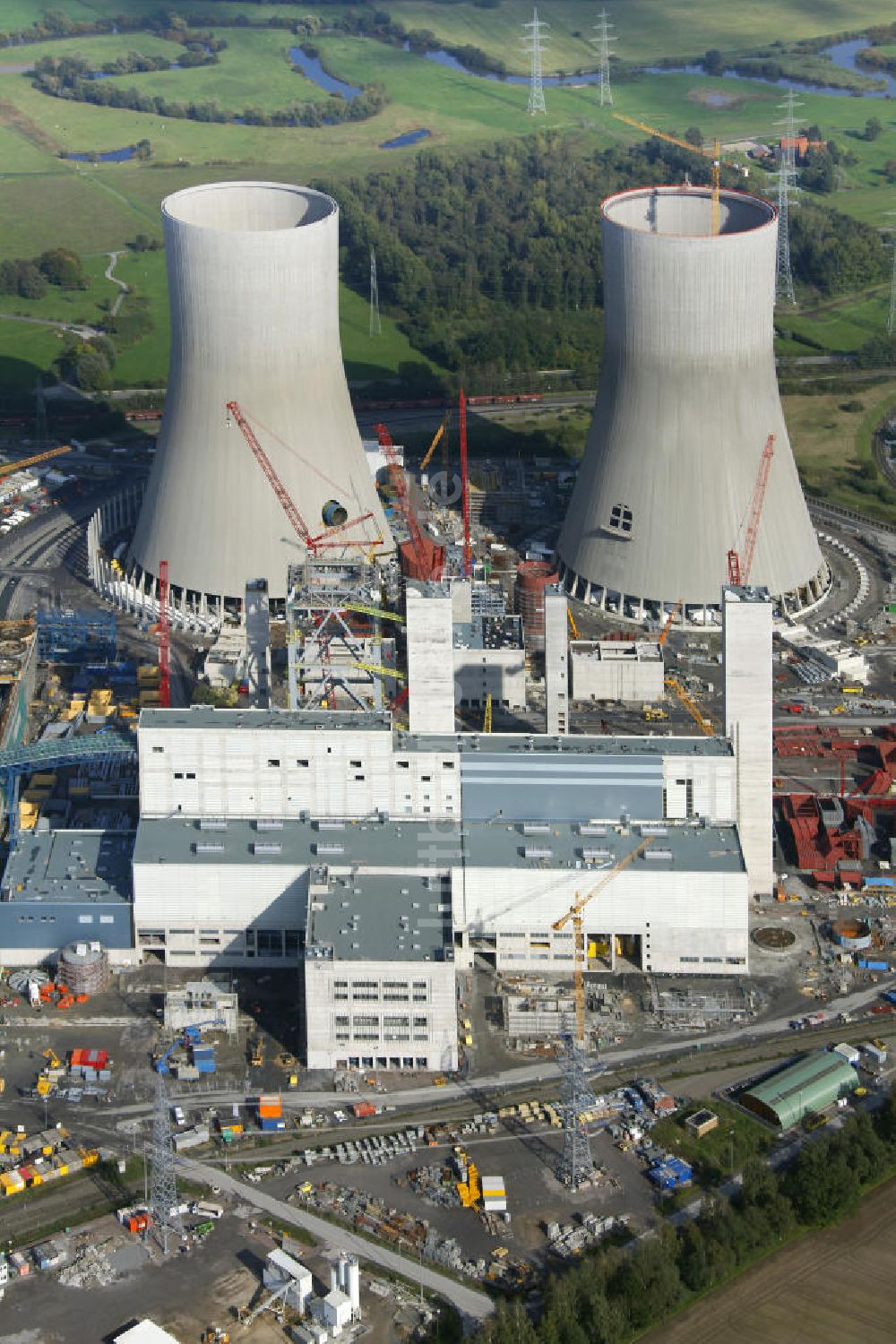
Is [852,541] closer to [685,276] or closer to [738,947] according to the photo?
[685,276]

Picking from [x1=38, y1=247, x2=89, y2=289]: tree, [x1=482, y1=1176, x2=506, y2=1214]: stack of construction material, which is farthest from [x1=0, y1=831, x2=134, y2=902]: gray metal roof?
[x1=38, y1=247, x2=89, y2=289]: tree

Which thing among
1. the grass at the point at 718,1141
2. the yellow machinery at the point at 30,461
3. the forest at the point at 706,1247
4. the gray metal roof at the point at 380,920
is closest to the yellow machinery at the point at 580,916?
the gray metal roof at the point at 380,920

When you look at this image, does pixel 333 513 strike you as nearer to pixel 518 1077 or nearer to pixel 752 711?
pixel 752 711

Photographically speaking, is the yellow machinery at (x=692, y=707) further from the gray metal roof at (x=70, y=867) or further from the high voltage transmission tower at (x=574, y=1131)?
the high voltage transmission tower at (x=574, y=1131)

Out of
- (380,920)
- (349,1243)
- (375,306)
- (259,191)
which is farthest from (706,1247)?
(375,306)

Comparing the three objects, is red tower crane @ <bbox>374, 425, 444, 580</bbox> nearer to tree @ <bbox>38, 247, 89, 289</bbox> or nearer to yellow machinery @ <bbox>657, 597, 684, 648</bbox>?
yellow machinery @ <bbox>657, 597, 684, 648</bbox>

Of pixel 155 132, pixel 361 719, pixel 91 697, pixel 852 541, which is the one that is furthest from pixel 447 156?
pixel 361 719
